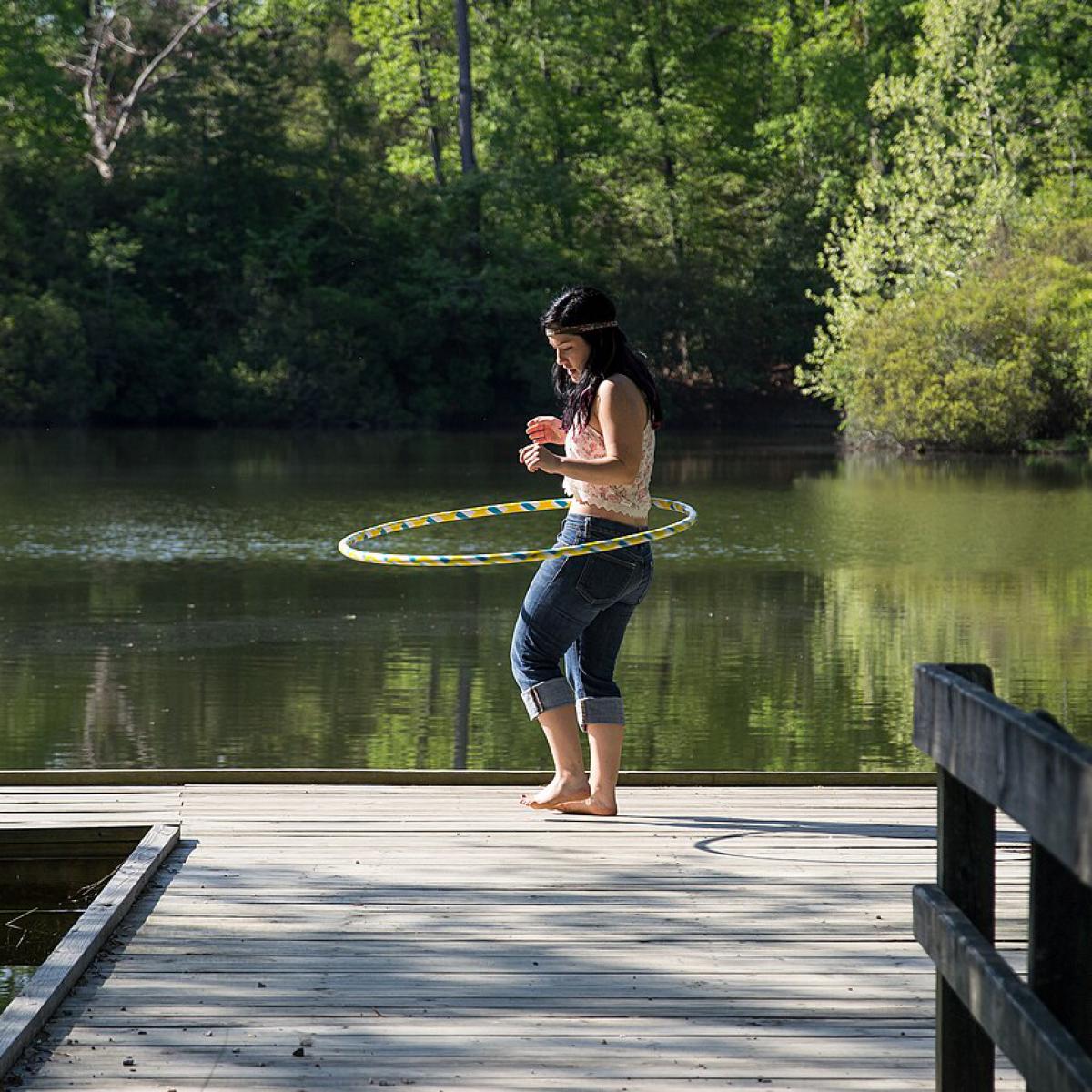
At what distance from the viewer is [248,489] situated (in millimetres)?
29578

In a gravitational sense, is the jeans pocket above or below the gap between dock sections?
above

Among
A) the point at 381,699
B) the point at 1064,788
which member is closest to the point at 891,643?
the point at 381,699

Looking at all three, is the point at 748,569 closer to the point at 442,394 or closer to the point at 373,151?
the point at 442,394

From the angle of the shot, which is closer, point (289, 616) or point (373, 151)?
point (289, 616)

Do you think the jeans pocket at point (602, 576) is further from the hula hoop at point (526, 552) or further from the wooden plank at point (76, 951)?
the wooden plank at point (76, 951)

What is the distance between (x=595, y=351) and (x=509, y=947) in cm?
216

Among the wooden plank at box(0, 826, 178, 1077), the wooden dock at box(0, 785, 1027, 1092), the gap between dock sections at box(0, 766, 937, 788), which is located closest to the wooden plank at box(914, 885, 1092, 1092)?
the wooden dock at box(0, 785, 1027, 1092)

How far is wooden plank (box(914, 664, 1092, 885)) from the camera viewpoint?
88.8 inches

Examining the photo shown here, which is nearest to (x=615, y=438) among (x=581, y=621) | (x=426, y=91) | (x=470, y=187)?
(x=581, y=621)

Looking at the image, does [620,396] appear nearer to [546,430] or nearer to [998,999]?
[546,430]

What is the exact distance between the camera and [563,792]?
6.61 metres

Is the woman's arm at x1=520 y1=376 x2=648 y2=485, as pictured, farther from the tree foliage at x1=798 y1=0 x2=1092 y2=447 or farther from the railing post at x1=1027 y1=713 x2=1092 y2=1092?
the tree foliage at x1=798 y1=0 x2=1092 y2=447

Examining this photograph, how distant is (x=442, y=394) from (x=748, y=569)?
34.3m

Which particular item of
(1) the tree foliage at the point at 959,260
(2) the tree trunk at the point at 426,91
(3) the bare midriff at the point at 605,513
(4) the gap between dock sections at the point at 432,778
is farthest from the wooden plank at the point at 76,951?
(2) the tree trunk at the point at 426,91
